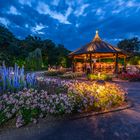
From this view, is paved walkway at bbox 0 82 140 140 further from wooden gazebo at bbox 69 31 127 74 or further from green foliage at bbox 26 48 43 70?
green foliage at bbox 26 48 43 70

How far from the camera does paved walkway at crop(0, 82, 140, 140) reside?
11.1 feet

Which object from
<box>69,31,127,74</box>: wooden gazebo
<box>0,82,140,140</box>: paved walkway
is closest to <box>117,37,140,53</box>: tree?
<box>69,31,127,74</box>: wooden gazebo

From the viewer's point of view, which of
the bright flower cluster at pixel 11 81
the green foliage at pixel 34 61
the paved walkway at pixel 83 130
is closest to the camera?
the paved walkway at pixel 83 130

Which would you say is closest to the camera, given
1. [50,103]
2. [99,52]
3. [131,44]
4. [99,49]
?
[50,103]

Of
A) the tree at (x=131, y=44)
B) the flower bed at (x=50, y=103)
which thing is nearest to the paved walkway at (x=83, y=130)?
the flower bed at (x=50, y=103)

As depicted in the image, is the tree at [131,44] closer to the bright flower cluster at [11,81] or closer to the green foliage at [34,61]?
the green foliage at [34,61]

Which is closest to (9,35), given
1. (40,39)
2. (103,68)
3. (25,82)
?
(25,82)

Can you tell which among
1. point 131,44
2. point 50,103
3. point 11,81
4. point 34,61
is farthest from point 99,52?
point 131,44

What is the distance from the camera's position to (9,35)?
10219 millimetres

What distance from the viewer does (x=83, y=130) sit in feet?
12.1

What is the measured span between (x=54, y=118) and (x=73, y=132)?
1.98 ft

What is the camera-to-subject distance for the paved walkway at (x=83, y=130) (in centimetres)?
340

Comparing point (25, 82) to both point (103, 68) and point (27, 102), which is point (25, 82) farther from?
point (103, 68)

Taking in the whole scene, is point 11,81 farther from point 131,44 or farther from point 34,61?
point 131,44
